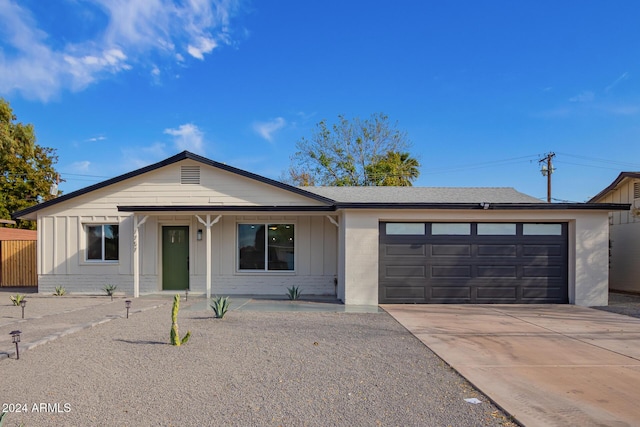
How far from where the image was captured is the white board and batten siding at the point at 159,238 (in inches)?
508

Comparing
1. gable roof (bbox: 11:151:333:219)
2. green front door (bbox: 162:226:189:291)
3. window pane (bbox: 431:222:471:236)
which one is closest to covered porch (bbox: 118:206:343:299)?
green front door (bbox: 162:226:189:291)

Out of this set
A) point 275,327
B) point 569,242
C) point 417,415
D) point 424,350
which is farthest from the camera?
point 569,242

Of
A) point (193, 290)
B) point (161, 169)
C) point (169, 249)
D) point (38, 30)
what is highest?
point (38, 30)

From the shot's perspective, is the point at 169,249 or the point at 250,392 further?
the point at 169,249

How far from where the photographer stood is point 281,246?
Result: 1312cm

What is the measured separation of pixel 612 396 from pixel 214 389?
4327 millimetres

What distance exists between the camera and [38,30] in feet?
46.8

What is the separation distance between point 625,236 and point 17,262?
23.0 metres

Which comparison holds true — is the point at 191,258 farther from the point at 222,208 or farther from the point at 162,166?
the point at 162,166

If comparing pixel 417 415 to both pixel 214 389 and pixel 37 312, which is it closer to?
pixel 214 389

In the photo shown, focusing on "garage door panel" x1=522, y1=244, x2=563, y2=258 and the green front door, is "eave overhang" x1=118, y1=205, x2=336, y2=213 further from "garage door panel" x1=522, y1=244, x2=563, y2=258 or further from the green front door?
"garage door panel" x1=522, y1=244, x2=563, y2=258

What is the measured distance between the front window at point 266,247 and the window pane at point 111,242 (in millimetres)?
4024

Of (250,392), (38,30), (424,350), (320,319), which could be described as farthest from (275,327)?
(38,30)

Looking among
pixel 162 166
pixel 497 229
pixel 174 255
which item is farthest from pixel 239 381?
pixel 162 166
